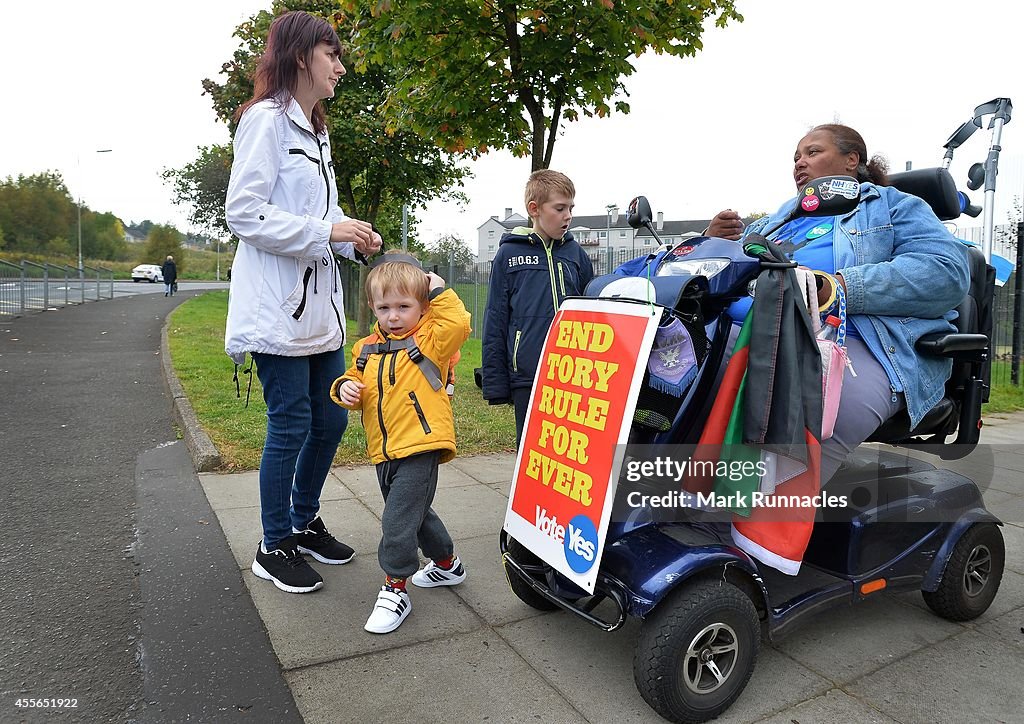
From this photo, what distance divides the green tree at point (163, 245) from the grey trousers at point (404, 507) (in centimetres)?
7048

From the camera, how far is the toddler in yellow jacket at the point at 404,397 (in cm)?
267

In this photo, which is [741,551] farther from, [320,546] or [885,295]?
[320,546]

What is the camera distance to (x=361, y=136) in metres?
11.1

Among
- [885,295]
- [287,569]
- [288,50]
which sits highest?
[288,50]

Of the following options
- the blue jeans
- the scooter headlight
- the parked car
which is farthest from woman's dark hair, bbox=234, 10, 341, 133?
the parked car

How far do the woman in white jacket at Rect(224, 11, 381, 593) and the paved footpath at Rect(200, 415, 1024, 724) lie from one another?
0.42 metres

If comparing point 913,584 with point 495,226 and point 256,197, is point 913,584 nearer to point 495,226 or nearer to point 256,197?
point 256,197

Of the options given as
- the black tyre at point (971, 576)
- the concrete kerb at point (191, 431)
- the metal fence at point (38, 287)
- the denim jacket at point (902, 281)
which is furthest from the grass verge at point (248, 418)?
the metal fence at point (38, 287)

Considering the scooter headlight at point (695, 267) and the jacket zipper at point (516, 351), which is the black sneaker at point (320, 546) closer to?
the jacket zipper at point (516, 351)

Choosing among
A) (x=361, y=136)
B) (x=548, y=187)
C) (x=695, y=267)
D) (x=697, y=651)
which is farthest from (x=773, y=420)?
(x=361, y=136)

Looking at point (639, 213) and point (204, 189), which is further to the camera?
point (204, 189)

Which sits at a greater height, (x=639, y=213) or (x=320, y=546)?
(x=639, y=213)

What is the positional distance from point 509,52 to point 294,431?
3979mm
